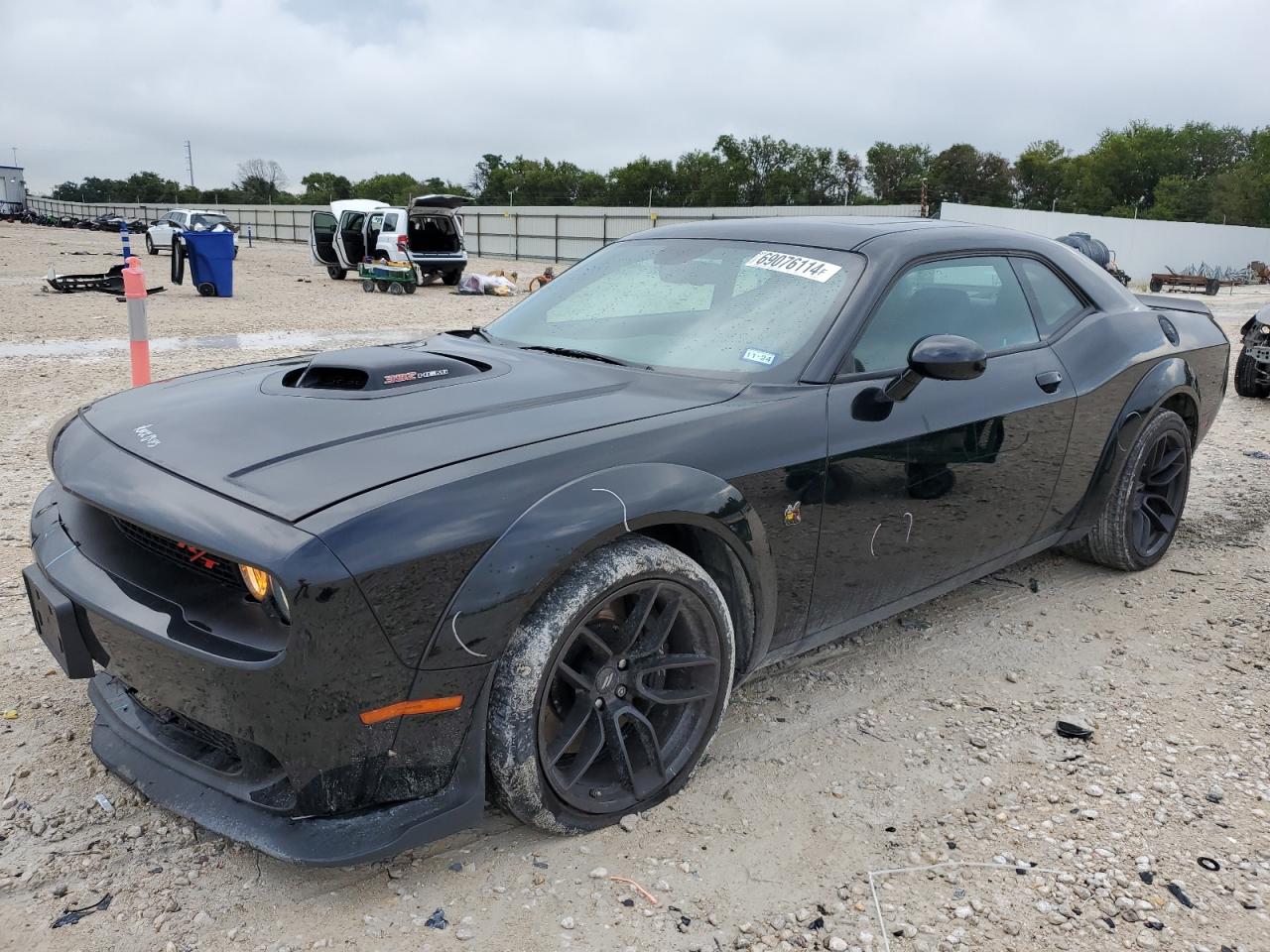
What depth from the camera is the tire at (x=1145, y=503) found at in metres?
4.14

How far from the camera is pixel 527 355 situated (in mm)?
3129

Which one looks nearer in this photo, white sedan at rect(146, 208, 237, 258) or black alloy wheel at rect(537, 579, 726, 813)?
black alloy wheel at rect(537, 579, 726, 813)

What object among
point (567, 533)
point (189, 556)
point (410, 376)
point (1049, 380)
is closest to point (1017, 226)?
point (1049, 380)

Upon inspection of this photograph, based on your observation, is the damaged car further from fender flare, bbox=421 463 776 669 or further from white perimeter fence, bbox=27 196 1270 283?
white perimeter fence, bbox=27 196 1270 283

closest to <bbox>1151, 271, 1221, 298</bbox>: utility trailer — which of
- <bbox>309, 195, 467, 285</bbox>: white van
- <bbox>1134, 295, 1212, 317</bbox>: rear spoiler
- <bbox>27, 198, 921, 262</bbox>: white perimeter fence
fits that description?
<bbox>27, 198, 921, 262</bbox>: white perimeter fence

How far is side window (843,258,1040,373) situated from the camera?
2994 millimetres

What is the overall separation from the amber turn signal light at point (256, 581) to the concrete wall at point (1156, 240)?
36.2 meters

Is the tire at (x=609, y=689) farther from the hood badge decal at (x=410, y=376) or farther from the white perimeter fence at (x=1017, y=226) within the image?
the white perimeter fence at (x=1017, y=226)

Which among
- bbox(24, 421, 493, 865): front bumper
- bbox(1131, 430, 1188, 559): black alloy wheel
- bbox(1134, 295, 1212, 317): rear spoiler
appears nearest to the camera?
bbox(24, 421, 493, 865): front bumper

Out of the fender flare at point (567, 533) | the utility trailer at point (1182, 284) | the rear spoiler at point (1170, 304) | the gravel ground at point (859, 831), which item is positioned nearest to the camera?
the fender flare at point (567, 533)

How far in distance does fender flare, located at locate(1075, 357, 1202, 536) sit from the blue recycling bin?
16.4 meters

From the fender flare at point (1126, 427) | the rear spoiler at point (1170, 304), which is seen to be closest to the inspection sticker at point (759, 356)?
the fender flare at point (1126, 427)

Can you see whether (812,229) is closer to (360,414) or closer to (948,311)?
(948,311)

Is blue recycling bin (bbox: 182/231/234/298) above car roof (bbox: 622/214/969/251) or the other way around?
the other way around
